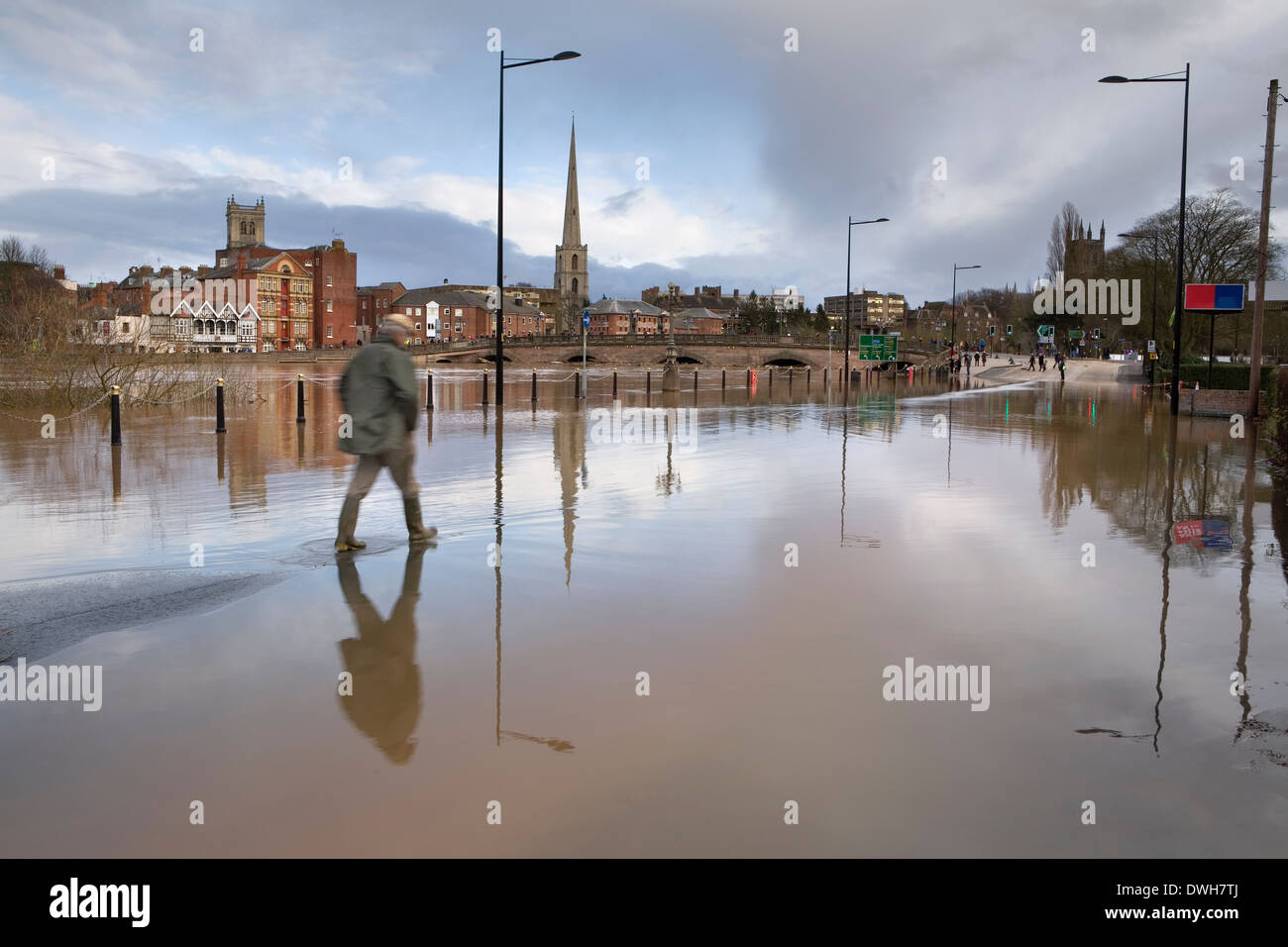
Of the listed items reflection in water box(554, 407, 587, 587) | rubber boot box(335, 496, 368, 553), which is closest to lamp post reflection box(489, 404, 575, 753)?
reflection in water box(554, 407, 587, 587)

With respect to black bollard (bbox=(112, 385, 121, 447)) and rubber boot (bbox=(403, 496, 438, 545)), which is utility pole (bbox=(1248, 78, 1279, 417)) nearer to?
rubber boot (bbox=(403, 496, 438, 545))

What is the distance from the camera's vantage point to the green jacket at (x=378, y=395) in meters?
8.03

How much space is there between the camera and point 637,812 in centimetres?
387

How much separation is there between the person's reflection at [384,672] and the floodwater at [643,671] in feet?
0.08

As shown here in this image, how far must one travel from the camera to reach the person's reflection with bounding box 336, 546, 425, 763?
461 cm

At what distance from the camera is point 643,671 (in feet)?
17.9

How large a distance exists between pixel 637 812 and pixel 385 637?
8.67 feet

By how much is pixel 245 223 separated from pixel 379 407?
16382 cm

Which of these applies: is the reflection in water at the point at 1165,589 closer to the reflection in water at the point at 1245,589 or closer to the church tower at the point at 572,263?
the reflection in water at the point at 1245,589

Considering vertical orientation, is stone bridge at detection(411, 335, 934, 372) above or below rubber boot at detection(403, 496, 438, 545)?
above

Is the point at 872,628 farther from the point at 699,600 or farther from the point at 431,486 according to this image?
the point at 431,486

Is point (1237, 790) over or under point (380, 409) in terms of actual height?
under

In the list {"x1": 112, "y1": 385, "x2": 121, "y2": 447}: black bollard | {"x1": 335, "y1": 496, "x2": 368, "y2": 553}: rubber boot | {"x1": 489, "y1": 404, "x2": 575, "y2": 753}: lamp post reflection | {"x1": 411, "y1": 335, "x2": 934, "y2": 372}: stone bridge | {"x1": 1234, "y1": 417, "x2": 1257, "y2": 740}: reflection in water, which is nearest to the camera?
{"x1": 489, "y1": 404, "x2": 575, "y2": 753}: lamp post reflection
